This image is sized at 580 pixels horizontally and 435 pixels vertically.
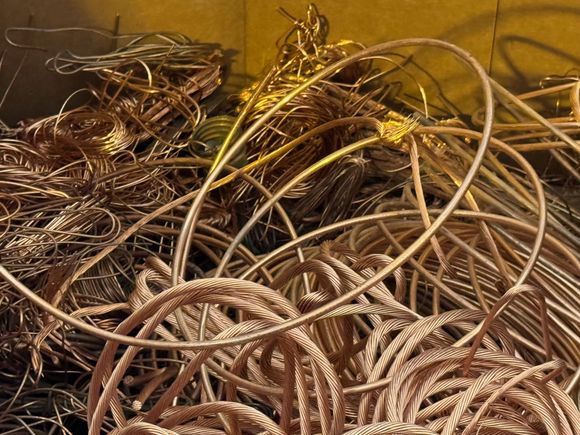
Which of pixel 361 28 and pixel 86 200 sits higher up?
pixel 361 28

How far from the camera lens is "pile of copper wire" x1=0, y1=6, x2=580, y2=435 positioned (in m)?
0.81

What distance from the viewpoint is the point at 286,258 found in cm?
140

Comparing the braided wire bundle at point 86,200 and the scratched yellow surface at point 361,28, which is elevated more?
the scratched yellow surface at point 361,28

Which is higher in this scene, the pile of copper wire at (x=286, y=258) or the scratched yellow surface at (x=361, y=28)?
the scratched yellow surface at (x=361, y=28)

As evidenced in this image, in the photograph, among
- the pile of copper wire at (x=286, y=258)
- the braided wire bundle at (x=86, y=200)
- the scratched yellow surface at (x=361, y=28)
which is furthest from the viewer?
the scratched yellow surface at (x=361, y=28)

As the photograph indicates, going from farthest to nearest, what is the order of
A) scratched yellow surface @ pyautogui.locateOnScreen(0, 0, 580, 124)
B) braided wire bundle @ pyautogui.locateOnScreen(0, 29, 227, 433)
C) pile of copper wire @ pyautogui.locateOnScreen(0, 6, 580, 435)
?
scratched yellow surface @ pyautogui.locateOnScreen(0, 0, 580, 124)
braided wire bundle @ pyautogui.locateOnScreen(0, 29, 227, 433)
pile of copper wire @ pyautogui.locateOnScreen(0, 6, 580, 435)

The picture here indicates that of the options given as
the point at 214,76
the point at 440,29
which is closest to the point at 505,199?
the point at 440,29

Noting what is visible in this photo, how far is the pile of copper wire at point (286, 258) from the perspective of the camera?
0.81 m

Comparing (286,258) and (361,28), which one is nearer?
(286,258)

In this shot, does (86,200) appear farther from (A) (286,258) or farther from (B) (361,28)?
(B) (361,28)

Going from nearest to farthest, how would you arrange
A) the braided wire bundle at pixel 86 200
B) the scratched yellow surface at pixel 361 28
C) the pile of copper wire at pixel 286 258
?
the pile of copper wire at pixel 286 258
the braided wire bundle at pixel 86 200
the scratched yellow surface at pixel 361 28

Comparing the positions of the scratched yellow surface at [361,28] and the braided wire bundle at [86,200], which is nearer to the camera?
the braided wire bundle at [86,200]

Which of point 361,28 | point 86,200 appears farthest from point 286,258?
point 361,28

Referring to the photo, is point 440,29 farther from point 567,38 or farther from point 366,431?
point 366,431
